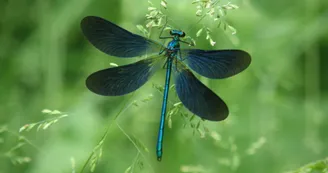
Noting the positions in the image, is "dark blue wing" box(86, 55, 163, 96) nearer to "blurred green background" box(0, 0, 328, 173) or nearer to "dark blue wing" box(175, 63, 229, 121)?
"dark blue wing" box(175, 63, 229, 121)

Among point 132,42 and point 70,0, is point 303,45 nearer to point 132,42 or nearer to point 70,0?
point 70,0

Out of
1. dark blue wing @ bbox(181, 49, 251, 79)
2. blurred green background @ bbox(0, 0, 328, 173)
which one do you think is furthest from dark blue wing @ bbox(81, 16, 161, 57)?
blurred green background @ bbox(0, 0, 328, 173)

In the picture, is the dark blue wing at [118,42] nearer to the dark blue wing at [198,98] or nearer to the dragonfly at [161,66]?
the dragonfly at [161,66]

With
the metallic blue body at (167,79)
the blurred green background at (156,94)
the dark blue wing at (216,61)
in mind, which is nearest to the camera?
the dark blue wing at (216,61)

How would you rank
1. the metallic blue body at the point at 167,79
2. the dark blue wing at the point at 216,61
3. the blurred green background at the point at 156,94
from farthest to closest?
the blurred green background at the point at 156,94 → the metallic blue body at the point at 167,79 → the dark blue wing at the point at 216,61

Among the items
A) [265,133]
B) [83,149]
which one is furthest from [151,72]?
[265,133]

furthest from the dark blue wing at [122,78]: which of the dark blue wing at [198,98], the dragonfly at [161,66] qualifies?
the dark blue wing at [198,98]

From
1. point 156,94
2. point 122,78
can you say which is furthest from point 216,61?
point 156,94

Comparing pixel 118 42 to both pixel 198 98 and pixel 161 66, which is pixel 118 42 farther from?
pixel 198 98
